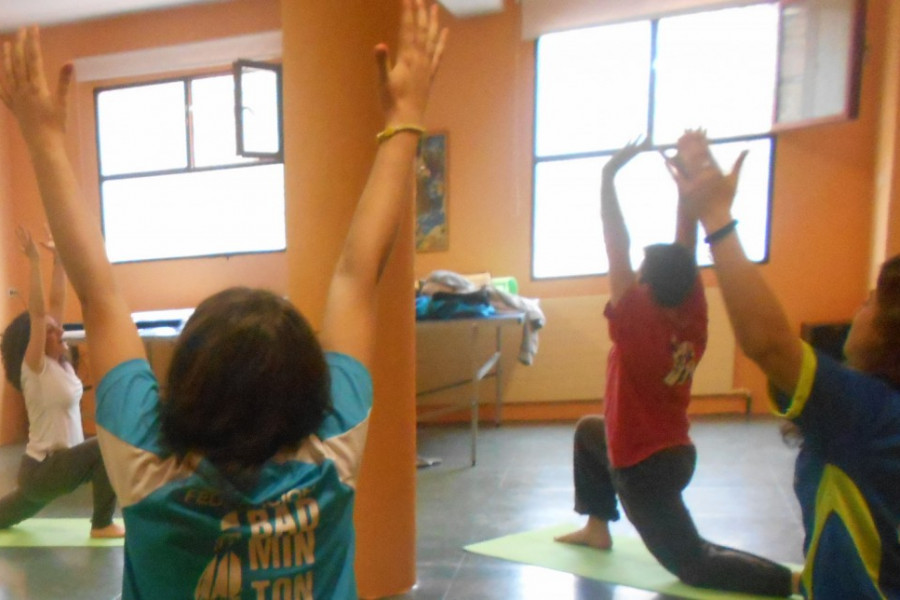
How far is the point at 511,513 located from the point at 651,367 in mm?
1110

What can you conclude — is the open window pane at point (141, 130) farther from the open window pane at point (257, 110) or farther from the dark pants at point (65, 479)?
the dark pants at point (65, 479)

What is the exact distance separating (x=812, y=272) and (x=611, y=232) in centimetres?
324

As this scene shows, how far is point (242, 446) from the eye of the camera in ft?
2.27

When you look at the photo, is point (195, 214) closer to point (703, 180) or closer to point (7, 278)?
point (7, 278)

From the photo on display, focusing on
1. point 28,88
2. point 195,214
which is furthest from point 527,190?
point 28,88

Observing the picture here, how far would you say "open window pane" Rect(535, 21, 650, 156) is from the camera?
4746 millimetres

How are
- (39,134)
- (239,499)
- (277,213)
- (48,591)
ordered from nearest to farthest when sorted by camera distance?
(239,499) → (39,134) → (48,591) → (277,213)

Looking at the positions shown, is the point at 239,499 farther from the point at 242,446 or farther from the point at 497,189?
the point at 497,189

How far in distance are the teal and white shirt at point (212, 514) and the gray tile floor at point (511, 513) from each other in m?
1.37

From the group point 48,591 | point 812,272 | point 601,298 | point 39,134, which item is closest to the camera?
point 39,134

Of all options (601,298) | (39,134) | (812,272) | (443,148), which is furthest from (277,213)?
(39,134)

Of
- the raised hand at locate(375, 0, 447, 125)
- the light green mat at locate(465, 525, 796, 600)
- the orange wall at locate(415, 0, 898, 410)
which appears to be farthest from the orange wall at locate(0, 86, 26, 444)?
the raised hand at locate(375, 0, 447, 125)

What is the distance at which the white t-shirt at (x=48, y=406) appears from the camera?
2.66 meters

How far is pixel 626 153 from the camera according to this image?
1.66m
